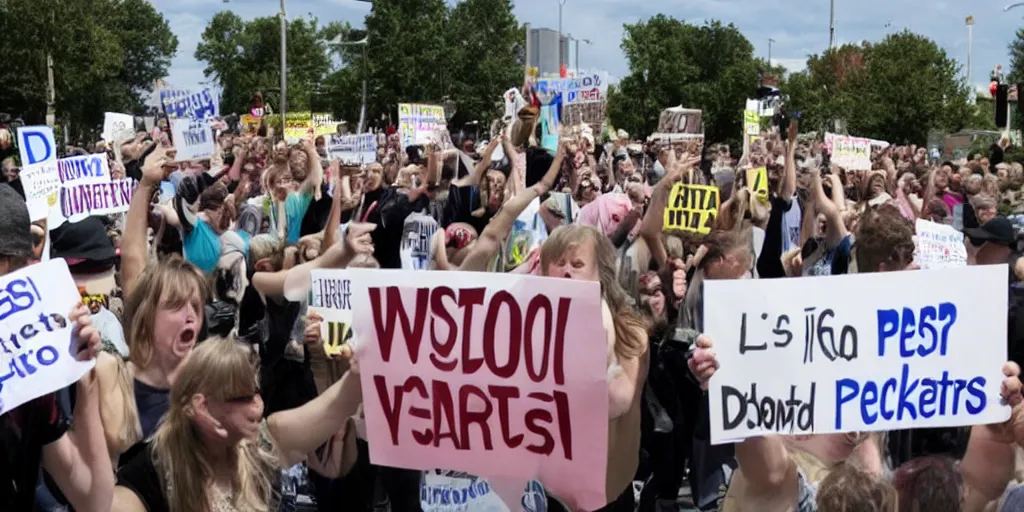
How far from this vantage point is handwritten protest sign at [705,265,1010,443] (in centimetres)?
338

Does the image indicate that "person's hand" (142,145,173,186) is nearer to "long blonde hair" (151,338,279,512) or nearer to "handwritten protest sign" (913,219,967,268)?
"long blonde hair" (151,338,279,512)

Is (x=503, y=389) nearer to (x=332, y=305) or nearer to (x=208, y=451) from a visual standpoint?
(x=208, y=451)

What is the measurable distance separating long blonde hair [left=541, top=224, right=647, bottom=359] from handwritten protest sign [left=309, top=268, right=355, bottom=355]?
0.78 m

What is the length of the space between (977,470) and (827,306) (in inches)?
25.5

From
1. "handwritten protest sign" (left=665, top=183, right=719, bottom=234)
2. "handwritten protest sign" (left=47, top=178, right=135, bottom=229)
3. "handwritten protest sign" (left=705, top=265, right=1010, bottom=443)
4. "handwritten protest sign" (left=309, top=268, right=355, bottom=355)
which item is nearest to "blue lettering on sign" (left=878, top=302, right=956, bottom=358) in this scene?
"handwritten protest sign" (left=705, top=265, right=1010, bottom=443)

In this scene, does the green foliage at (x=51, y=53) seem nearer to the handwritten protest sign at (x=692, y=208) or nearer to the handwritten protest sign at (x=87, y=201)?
the handwritten protest sign at (x=87, y=201)

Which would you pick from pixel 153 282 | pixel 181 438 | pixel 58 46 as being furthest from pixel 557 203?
pixel 58 46

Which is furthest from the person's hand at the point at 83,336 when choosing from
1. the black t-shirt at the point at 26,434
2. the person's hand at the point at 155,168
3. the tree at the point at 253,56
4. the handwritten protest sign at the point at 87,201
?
the tree at the point at 253,56

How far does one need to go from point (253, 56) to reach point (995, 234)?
3721 inches

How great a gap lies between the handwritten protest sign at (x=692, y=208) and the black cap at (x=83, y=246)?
351cm

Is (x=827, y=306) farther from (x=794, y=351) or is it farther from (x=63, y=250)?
(x=63, y=250)

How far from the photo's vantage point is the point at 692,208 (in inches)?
324

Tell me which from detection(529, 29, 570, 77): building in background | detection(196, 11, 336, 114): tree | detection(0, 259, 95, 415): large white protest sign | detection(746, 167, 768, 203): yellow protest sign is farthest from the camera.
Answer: detection(196, 11, 336, 114): tree

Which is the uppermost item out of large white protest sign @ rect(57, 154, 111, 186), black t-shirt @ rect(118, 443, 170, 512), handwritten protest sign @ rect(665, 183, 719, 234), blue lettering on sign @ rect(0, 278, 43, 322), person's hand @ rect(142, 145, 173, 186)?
large white protest sign @ rect(57, 154, 111, 186)
